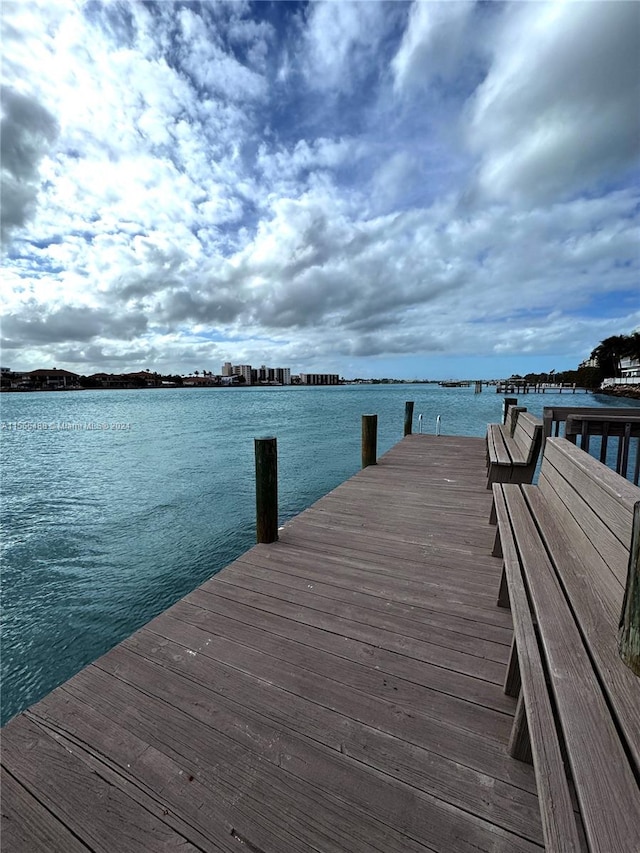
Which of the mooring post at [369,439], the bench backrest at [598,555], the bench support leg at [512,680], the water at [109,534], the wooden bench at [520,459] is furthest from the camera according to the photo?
the mooring post at [369,439]

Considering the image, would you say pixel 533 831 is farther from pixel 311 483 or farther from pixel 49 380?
pixel 49 380

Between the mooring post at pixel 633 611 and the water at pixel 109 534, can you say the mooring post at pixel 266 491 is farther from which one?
the mooring post at pixel 633 611

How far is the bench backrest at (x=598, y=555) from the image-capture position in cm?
114

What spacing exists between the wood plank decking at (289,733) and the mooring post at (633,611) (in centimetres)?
75

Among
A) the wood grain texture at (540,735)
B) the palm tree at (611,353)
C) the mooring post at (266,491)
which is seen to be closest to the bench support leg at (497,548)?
the wood grain texture at (540,735)

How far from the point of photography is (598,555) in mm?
1698

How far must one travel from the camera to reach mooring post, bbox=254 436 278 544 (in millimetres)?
3795

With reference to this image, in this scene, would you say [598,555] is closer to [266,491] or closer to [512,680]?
[512,680]

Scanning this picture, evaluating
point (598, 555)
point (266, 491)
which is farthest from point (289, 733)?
point (266, 491)

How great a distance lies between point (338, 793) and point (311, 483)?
8.80 metres

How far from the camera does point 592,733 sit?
1016 millimetres

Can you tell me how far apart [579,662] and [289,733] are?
4.25 ft

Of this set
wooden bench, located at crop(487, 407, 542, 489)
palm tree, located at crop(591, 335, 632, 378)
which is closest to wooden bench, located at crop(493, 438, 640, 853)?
wooden bench, located at crop(487, 407, 542, 489)

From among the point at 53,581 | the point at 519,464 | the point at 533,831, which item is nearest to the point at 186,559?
the point at 53,581
